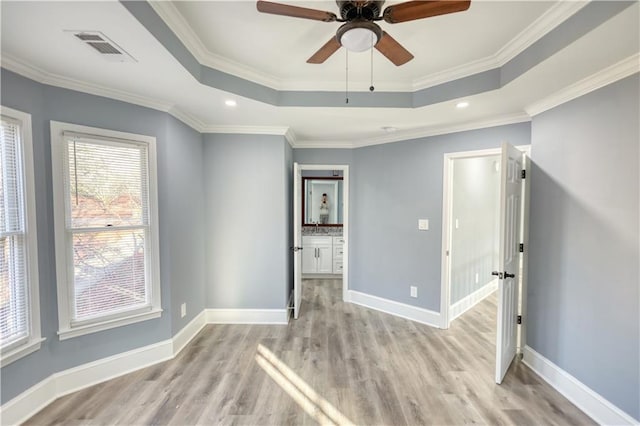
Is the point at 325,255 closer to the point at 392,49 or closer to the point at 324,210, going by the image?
the point at 324,210

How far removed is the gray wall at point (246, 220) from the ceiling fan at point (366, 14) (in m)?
1.96

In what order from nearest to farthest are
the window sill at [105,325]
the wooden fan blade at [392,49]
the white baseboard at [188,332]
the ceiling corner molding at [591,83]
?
the wooden fan blade at [392,49]
the ceiling corner molding at [591,83]
the window sill at [105,325]
the white baseboard at [188,332]

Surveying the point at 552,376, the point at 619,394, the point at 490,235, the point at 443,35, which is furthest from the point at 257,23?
the point at 490,235

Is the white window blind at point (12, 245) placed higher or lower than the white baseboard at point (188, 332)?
higher

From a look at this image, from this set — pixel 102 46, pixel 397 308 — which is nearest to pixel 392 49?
pixel 102 46

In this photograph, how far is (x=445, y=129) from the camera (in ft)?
10.7

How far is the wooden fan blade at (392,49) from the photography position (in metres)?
1.51

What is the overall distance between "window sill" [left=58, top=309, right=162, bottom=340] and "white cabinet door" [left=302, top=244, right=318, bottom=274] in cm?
315

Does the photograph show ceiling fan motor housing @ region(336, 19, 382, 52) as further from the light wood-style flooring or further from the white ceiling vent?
the light wood-style flooring

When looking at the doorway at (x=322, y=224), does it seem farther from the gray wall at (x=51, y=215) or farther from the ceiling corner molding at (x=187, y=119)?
the gray wall at (x=51, y=215)

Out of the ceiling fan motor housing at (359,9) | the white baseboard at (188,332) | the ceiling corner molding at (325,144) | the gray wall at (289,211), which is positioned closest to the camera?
the ceiling fan motor housing at (359,9)

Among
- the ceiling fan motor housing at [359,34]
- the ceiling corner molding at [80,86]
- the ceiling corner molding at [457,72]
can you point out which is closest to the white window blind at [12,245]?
the ceiling corner molding at [80,86]

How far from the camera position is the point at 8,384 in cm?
176

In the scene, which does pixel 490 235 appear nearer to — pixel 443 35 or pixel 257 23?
pixel 443 35
